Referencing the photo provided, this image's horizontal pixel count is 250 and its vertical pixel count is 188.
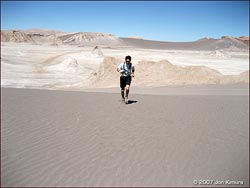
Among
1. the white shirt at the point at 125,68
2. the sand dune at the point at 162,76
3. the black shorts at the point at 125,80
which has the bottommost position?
the sand dune at the point at 162,76

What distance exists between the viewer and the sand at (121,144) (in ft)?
15.2

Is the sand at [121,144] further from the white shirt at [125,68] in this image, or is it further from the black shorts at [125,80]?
the white shirt at [125,68]

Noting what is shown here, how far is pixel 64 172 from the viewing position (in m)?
4.66

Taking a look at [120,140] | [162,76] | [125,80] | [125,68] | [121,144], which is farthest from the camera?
[162,76]

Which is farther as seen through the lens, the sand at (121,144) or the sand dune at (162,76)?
the sand dune at (162,76)

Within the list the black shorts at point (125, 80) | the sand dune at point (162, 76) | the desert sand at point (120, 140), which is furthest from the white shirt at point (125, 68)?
the sand dune at point (162, 76)

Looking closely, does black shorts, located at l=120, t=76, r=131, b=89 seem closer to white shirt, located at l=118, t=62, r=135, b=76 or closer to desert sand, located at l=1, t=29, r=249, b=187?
white shirt, located at l=118, t=62, r=135, b=76

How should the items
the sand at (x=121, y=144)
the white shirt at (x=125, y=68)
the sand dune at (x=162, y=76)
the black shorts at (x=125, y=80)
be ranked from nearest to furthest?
the sand at (x=121, y=144)
the white shirt at (x=125, y=68)
the black shorts at (x=125, y=80)
the sand dune at (x=162, y=76)

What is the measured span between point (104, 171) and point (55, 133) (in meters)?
2.03

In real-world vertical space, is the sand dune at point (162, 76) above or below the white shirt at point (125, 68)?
below

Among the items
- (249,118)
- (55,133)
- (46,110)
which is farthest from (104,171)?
(249,118)

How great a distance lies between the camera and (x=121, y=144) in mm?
5844

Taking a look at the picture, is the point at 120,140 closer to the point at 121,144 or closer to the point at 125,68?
the point at 121,144

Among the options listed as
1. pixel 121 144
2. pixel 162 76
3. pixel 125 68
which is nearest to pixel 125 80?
pixel 125 68
